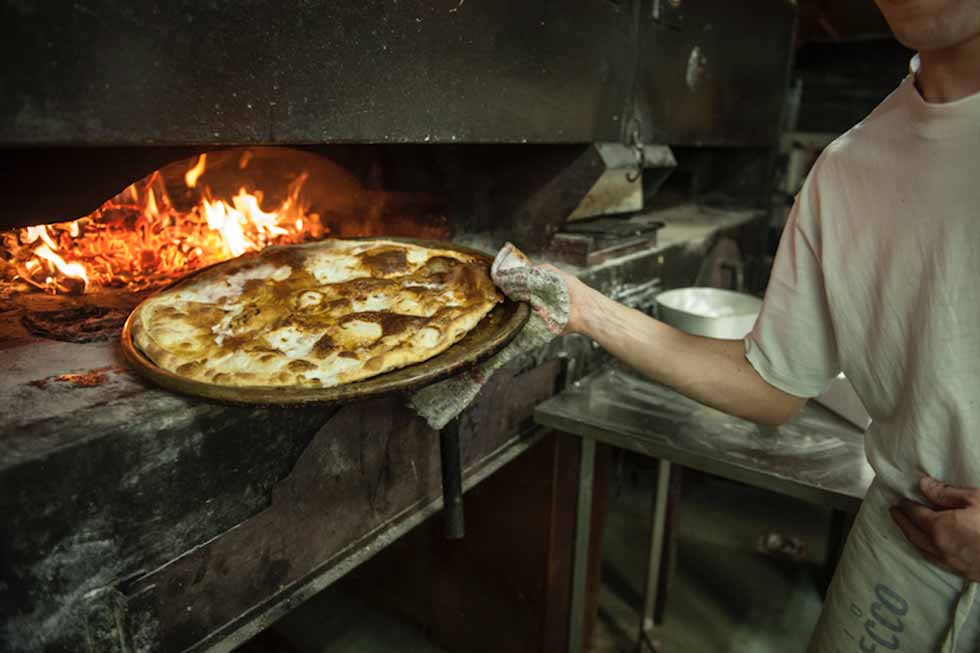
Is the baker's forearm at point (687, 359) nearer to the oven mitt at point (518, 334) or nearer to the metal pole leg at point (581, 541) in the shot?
the oven mitt at point (518, 334)

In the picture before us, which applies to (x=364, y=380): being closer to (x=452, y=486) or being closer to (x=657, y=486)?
(x=452, y=486)

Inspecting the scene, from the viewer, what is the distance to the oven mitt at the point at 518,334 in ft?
4.75

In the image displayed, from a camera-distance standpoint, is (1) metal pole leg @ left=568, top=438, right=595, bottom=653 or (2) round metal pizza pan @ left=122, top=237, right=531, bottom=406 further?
(1) metal pole leg @ left=568, top=438, right=595, bottom=653

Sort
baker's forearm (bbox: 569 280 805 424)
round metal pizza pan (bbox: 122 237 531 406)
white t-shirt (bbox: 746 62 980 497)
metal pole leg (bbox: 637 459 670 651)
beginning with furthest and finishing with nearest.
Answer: metal pole leg (bbox: 637 459 670 651)
baker's forearm (bbox: 569 280 805 424)
white t-shirt (bbox: 746 62 980 497)
round metal pizza pan (bbox: 122 237 531 406)

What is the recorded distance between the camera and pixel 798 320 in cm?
153

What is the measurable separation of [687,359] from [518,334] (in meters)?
0.47

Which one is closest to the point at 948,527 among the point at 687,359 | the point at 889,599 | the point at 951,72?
the point at 889,599

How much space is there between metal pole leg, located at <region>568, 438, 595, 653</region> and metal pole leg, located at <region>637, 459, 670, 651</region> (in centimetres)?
58

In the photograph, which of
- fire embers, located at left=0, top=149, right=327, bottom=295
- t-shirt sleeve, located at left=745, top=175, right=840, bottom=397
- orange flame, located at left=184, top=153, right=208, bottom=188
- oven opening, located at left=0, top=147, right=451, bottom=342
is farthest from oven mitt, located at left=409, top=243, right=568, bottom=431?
orange flame, located at left=184, top=153, right=208, bottom=188

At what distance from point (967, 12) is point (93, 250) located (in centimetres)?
229

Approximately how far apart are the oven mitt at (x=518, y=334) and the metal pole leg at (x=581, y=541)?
27.0 inches

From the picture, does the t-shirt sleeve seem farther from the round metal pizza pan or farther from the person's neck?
the round metal pizza pan

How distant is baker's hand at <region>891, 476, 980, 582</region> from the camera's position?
3.91 feet

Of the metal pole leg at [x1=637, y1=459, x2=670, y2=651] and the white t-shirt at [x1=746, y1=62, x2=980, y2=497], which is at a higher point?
the white t-shirt at [x1=746, y1=62, x2=980, y2=497]
